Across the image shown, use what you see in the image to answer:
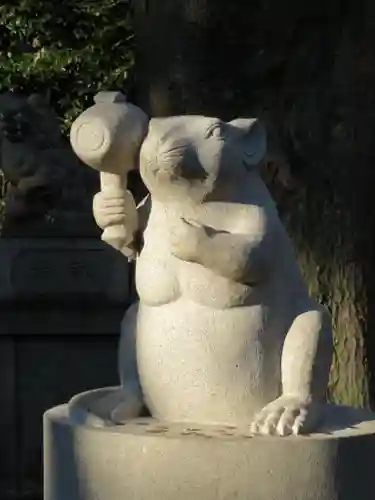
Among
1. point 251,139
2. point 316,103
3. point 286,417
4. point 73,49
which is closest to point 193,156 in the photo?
point 251,139

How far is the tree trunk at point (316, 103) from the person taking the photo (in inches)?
224

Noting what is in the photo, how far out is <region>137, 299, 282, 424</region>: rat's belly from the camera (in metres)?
3.63

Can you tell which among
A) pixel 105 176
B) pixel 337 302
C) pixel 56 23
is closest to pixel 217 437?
pixel 105 176

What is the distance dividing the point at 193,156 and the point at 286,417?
0.72 metres

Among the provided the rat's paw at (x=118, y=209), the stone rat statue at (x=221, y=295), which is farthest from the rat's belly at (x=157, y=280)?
the rat's paw at (x=118, y=209)

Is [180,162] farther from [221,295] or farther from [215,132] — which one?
[221,295]

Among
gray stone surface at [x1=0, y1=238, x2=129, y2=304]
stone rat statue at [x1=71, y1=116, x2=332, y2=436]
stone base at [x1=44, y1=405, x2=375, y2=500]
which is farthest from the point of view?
gray stone surface at [x1=0, y1=238, x2=129, y2=304]

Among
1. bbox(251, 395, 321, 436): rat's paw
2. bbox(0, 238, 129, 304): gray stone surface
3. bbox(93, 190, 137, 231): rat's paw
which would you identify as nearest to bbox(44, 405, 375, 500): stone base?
bbox(251, 395, 321, 436): rat's paw

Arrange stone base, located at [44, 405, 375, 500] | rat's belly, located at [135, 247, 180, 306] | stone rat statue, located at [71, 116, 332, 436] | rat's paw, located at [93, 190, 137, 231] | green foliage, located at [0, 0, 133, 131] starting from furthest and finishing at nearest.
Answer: green foliage, located at [0, 0, 133, 131] → rat's paw, located at [93, 190, 137, 231] → rat's belly, located at [135, 247, 180, 306] → stone rat statue, located at [71, 116, 332, 436] → stone base, located at [44, 405, 375, 500]

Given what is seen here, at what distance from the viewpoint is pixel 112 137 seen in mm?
3672

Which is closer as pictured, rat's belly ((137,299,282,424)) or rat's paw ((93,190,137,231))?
rat's belly ((137,299,282,424))

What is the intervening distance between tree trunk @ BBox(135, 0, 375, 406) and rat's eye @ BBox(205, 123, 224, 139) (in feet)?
6.56

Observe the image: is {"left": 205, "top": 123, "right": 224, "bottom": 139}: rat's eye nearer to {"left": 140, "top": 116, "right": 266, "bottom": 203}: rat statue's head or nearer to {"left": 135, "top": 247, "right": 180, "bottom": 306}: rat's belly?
{"left": 140, "top": 116, "right": 266, "bottom": 203}: rat statue's head

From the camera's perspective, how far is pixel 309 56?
5.74 meters
